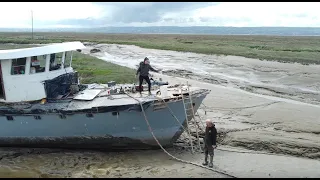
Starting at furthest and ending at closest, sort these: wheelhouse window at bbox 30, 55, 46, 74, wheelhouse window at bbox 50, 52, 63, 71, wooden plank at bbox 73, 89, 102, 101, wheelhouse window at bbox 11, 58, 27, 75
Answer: wheelhouse window at bbox 50, 52, 63, 71
wooden plank at bbox 73, 89, 102, 101
wheelhouse window at bbox 30, 55, 46, 74
wheelhouse window at bbox 11, 58, 27, 75

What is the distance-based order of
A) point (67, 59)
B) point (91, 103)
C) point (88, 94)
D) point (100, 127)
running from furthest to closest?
1. point (67, 59)
2. point (88, 94)
3. point (91, 103)
4. point (100, 127)

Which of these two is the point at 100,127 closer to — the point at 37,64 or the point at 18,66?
the point at 37,64

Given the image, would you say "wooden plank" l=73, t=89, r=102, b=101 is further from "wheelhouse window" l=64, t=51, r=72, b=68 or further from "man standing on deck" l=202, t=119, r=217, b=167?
"man standing on deck" l=202, t=119, r=217, b=167

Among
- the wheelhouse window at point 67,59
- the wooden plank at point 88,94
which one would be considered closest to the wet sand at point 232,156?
the wooden plank at point 88,94

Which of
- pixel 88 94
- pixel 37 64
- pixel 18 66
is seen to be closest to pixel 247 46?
pixel 88 94

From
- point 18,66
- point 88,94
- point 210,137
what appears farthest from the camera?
point 88,94

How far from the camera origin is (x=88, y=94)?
12.9 meters

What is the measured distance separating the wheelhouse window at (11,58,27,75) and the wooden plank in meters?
2.05

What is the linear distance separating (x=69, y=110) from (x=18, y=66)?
2.55 meters

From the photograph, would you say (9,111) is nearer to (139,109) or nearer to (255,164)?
(139,109)

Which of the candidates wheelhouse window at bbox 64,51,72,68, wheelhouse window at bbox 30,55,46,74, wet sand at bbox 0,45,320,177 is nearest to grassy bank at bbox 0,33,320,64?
wet sand at bbox 0,45,320,177

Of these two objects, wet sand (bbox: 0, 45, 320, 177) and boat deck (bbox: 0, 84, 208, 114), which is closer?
wet sand (bbox: 0, 45, 320, 177)

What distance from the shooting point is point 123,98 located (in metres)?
12.1

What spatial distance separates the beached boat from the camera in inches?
451
